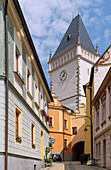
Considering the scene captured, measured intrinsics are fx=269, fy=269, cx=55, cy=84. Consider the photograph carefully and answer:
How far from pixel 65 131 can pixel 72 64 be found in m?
18.2

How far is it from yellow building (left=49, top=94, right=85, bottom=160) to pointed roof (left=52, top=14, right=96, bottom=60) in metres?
18.5

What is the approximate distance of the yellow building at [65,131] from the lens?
40969mm

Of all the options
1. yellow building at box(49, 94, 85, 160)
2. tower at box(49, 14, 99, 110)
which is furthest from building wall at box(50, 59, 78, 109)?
yellow building at box(49, 94, 85, 160)

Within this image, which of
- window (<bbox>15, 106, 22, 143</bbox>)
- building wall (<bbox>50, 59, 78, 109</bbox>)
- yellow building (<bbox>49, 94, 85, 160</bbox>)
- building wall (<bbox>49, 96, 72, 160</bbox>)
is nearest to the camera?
window (<bbox>15, 106, 22, 143</bbox>)

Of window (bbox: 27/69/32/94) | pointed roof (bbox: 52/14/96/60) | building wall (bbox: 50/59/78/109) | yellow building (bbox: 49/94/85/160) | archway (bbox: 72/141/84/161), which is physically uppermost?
pointed roof (bbox: 52/14/96/60)

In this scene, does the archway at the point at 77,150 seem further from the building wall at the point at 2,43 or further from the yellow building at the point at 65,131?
the building wall at the point at 2,43

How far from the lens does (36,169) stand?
16.0m

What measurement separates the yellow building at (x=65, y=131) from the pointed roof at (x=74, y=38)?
18.5 meters

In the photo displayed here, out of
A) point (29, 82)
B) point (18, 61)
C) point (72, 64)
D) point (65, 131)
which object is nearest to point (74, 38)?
point (72, 64)

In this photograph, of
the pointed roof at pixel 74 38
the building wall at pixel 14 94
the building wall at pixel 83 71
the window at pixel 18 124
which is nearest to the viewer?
the building wall at pixel 14 94

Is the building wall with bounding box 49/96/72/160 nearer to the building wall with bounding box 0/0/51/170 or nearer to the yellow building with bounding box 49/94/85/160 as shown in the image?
the yellow building with bounding box 49/94/85/160

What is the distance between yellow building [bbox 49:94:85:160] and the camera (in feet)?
134

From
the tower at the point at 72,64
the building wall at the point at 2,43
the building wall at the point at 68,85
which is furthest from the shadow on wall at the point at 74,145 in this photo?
the building wall at the point at 2,43

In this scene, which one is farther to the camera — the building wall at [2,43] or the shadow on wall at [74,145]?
the shadow on wall at [74,145]
